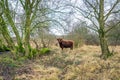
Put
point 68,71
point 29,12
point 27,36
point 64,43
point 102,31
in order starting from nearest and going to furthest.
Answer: point 68,71, point 102,31, point 29,12, point 27,36, point 64,43

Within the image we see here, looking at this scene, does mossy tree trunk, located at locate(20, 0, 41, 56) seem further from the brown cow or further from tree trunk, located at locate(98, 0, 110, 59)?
the brown cow

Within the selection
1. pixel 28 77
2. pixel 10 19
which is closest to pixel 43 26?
pixel 10 19

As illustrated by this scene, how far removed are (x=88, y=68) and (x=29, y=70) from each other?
2.98m

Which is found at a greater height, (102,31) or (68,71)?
(102,31)

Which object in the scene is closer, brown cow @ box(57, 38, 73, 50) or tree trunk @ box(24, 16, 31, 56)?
tree trunk @ box(24, 16, 31, 56)

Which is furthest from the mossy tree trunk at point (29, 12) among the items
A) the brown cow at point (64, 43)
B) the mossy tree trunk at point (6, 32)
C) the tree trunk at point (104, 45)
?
the brown cow at point (64, 43)

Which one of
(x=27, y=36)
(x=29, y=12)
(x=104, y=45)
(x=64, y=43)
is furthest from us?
(x=64, y=43)

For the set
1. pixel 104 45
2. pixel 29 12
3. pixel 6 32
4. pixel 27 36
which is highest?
pixel 29 12

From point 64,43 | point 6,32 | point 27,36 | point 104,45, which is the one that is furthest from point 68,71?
point 64,43

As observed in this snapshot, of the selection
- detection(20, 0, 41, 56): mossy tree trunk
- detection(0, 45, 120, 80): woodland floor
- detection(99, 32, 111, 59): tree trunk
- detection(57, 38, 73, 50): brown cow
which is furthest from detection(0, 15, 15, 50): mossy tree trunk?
detection(99, 32, 111, 59): tree trunk

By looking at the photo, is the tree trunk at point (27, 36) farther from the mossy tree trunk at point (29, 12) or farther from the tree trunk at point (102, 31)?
the tree trunk at point (102, 31)

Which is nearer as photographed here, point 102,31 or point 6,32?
point 102,31

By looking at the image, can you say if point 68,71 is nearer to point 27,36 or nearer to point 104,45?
point 104,45

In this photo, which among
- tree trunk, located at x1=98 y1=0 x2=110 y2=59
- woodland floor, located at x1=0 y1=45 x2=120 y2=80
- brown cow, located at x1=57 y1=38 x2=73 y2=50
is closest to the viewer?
woodland floor, located at x1=0 y1=45 x2=120 y2=80
